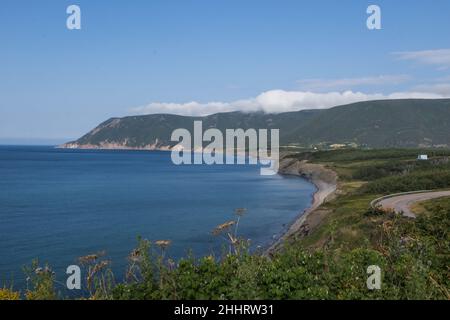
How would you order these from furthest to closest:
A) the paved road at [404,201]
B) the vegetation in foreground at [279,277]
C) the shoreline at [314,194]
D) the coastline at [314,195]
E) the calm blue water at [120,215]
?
1. the shoreline at [314,194]
2. the coastline at [314,195]
3. the paved road at [404,201]
4. the calm blue water at [120,215]
5. the vegetation in foreground at [279,277]

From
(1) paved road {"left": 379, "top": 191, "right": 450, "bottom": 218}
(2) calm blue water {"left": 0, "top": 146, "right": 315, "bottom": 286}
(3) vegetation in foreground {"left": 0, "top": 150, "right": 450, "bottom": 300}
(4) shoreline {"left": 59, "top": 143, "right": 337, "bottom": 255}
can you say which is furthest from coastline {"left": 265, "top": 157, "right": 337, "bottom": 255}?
(3) vegetation in foreground {"left": 0, "top": 150, "right": 450, "bottom": 300}

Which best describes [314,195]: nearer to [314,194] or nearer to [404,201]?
[314,194]

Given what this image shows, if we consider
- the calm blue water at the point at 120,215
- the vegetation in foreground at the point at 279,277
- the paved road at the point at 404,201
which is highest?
the vegetation in foreground at the point at 279,277

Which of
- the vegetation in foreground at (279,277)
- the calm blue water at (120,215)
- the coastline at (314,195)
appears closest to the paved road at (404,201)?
the coastline at (314,195)

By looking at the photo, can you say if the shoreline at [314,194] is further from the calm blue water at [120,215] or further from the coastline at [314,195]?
the calm blue water at [120,215]

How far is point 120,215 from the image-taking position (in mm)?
75375

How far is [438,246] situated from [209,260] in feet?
37.8

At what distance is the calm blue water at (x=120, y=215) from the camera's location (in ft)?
163

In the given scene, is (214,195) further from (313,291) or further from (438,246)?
(313,291)

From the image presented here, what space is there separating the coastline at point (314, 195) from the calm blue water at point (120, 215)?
88.0 inches

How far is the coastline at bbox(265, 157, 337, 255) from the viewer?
55513 millimetres

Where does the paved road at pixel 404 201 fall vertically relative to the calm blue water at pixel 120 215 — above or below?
→ above

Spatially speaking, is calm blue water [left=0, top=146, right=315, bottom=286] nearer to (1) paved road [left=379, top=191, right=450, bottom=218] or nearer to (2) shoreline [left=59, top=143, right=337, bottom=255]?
(2) shoreline [left=59, top=143, right=337, bottom=255]

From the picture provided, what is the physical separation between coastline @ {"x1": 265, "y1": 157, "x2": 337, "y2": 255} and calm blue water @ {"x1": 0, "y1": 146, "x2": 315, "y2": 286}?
223 centimetres
